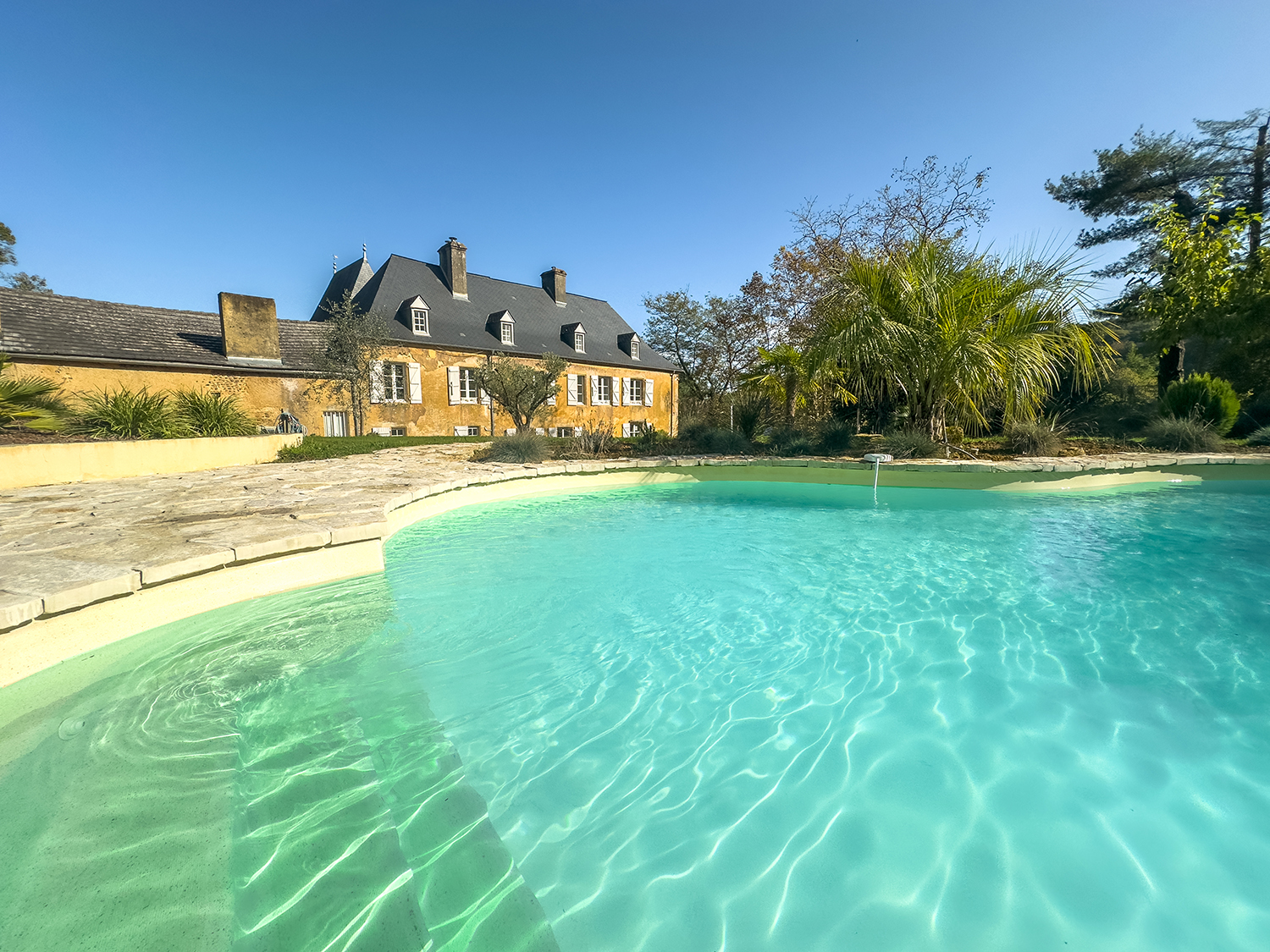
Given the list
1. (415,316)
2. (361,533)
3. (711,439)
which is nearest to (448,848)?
(361,533)

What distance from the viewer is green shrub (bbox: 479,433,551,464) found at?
909 centimetres

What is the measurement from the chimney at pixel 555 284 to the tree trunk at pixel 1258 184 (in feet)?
72.9

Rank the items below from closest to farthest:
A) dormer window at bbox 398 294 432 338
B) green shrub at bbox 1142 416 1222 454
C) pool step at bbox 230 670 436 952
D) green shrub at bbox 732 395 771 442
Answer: pool step at bbox 230 670 436 952 → green shrub at bbox 1142 416 1222 454 → green shrub at bbox 732 395 771 442 → dormer window at bbox 398 294 432 338

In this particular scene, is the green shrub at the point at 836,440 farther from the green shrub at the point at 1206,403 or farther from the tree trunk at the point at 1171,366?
the tree trunk at the point at 1171,366

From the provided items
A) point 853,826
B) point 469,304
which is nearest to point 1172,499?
point 853,826

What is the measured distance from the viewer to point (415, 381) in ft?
57.1

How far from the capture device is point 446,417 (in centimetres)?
1825

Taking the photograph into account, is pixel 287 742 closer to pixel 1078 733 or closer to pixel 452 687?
pixel 452 687

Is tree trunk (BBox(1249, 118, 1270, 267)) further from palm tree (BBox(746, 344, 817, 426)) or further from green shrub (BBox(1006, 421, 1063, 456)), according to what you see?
palm tree (BBox(746, 344, 817, 426))

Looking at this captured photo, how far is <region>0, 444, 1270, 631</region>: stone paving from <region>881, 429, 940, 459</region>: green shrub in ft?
1.73

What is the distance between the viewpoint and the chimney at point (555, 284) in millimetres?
23766

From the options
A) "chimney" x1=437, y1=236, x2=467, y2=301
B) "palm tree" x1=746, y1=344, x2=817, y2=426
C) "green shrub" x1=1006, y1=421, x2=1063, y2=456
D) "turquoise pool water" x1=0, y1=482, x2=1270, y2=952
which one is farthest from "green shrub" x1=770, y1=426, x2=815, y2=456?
"chimney" x1=437, y1=236, x2=467, y2=301

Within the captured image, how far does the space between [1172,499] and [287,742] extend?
360 inches

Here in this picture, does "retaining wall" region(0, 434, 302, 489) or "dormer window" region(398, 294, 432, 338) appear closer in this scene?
"retaining wall" region(0, 434, 302, 489)
